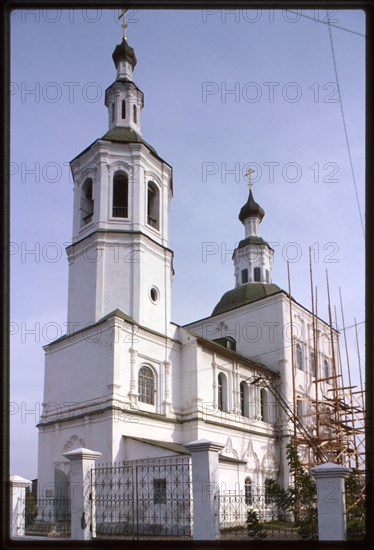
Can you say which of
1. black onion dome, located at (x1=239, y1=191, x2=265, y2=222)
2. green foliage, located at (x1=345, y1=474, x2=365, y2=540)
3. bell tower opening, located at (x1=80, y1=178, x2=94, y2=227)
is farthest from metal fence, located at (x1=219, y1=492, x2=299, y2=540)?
black onion dome, located at (x1=239, y1=191, x2=265, y2=222)

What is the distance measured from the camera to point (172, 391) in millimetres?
21891

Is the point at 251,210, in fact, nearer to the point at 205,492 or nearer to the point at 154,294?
the point at 154,294

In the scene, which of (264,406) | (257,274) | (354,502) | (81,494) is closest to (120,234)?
(264,406)

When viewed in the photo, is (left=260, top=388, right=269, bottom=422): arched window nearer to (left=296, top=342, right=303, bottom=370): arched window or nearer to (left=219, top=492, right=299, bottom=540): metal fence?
(left=296, top=342, right=303, bottom=370): arched window

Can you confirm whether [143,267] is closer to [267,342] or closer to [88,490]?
[267,342]

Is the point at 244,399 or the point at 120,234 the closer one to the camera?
the point at 120,234

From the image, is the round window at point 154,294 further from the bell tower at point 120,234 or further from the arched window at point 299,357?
the arched window at point 299,357

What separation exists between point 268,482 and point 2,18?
9177 millimetres

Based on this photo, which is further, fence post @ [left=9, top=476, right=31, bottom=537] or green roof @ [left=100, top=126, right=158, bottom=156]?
green roof @ [left=100, top=126, right=158, bottom=156]

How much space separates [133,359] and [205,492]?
10.8 meters

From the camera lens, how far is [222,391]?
2452cm

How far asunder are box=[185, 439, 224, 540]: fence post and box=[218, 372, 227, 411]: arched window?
46.6 ft

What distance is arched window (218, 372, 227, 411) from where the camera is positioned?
2419 centimetres

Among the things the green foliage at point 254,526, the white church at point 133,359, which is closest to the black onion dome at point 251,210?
the white church at point 133,359
